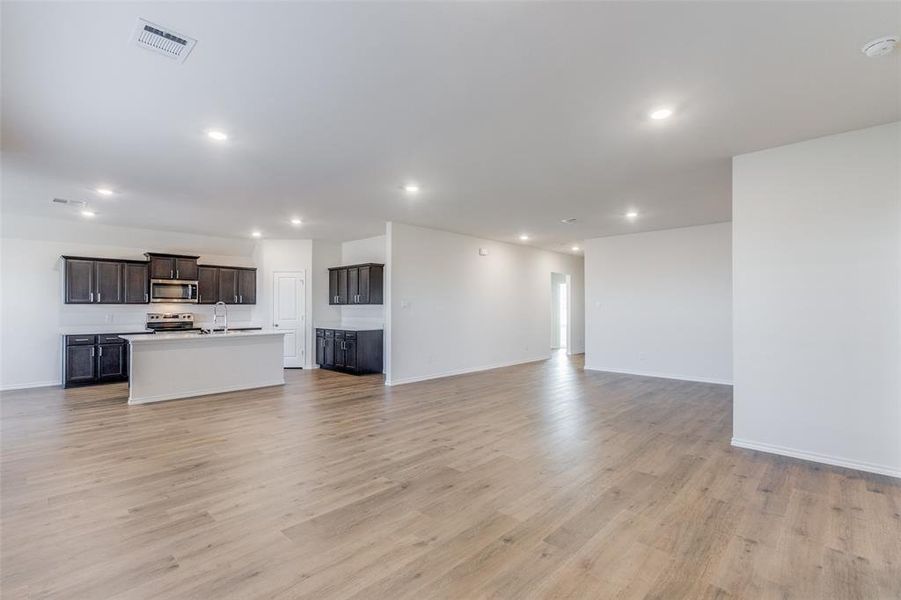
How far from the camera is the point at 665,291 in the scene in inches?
299

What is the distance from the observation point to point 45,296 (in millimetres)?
6895

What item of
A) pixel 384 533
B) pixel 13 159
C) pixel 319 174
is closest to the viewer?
pixel 384 533

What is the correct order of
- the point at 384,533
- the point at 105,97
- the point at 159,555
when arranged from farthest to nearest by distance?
the point at 105,97, the point at 384,533, the point at 159,555

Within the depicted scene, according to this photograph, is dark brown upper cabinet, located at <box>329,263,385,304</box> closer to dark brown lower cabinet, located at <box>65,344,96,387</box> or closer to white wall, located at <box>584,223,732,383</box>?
dark brown lower cabinet, located at <box>65,344,96,387</box>

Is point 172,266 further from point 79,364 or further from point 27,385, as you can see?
point 27,385

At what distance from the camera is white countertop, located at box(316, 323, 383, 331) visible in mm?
8289

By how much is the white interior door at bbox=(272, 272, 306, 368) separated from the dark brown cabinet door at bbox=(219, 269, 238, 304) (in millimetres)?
738

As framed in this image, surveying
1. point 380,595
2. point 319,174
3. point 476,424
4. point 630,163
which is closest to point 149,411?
point 319,174

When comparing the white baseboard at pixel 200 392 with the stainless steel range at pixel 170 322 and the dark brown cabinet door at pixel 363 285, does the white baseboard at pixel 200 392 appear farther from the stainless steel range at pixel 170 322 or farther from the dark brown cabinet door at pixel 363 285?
the stainless steel range at pixel 170 322

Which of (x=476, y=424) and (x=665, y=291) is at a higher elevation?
(x=665, y=291)

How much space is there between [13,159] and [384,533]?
5.05m

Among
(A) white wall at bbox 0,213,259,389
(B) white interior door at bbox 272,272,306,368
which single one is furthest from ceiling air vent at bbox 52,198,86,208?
(B) white interior door at bbox 272,272,306,368

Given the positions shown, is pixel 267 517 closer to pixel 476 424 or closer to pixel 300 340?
pixel 476 424

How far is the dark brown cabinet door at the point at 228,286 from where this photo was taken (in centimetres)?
832
